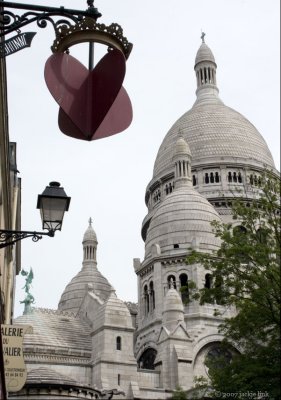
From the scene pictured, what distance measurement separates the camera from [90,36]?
22.9ft

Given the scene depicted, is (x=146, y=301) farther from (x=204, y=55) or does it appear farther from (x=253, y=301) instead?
(x=204, y=55)

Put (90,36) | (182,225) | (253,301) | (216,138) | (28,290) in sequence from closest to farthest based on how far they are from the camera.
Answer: (90,36) < (253,301) < (182,225) < (28,290) < (216,138)

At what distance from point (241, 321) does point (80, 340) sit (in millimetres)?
28991

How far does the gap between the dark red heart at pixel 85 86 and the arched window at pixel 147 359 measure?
46005 mm

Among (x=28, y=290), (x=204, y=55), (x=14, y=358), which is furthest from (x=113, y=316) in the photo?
(x=204, y=55)

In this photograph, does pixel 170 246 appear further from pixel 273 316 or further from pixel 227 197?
pixel 273 316

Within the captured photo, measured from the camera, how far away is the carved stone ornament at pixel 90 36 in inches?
275

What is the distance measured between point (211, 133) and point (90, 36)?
7090 centimetres

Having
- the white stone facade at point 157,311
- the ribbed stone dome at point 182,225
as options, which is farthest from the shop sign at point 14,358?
the ribbed stone dome at point 182,225

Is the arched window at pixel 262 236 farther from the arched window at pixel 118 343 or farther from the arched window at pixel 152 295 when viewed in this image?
the arched window at pixel 152 295

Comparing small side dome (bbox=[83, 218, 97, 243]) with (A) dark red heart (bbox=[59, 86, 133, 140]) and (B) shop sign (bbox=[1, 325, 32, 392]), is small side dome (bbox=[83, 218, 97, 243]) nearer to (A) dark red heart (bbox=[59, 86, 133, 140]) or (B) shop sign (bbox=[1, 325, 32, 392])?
(B) shop sign (bbox=[1, 325, 32, 392])

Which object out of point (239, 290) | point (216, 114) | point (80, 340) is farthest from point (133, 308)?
point (239, 290)

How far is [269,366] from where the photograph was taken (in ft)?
66.5

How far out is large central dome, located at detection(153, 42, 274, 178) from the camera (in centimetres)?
7412
